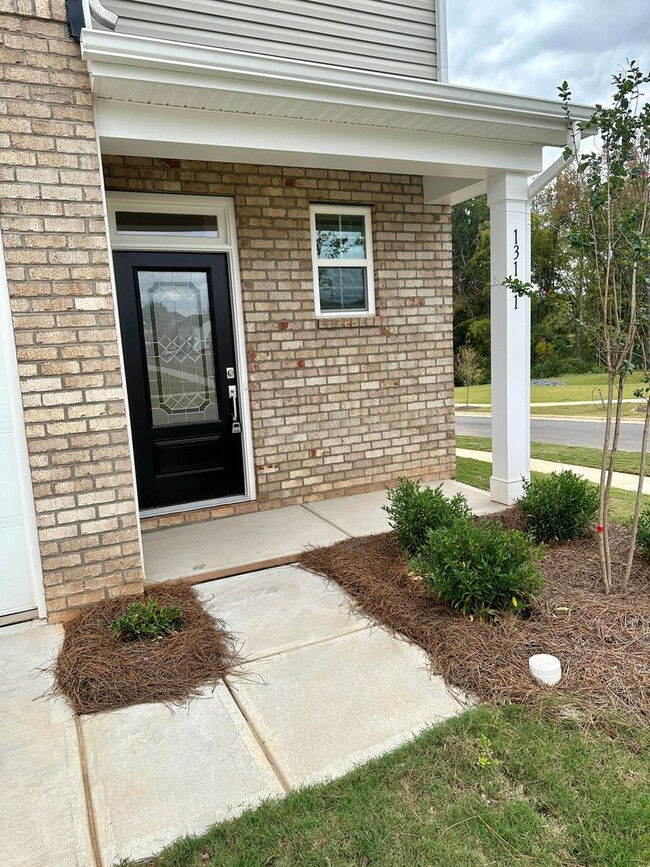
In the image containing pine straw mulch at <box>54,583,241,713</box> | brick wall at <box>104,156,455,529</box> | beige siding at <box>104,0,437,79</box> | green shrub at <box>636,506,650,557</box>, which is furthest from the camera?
brick wall at <box>104,156,455,529</box>

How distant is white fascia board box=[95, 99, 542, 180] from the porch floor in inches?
104

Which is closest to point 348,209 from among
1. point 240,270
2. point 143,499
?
point 240,270

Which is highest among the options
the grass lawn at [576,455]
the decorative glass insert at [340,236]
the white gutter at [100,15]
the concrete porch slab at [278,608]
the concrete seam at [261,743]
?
the white gutter at [100,15]

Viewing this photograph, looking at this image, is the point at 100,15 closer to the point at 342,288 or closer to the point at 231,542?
the point at 342,288

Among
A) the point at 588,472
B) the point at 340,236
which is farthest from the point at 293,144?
the point at 588,472

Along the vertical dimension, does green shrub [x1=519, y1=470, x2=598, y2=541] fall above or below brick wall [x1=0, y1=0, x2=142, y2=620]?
below

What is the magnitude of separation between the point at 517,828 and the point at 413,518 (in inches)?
83.6

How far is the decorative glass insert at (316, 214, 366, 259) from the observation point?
5117 mm

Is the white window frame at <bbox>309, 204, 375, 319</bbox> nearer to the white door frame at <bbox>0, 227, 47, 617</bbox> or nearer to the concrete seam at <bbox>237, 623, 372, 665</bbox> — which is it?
the white door frame at <bbox>0, 227, 47, 617</bbox>

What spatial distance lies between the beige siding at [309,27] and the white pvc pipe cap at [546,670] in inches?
181

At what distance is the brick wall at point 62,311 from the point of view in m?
2.90

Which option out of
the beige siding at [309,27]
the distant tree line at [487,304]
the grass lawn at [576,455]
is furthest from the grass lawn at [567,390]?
the beige siding at [309,27]

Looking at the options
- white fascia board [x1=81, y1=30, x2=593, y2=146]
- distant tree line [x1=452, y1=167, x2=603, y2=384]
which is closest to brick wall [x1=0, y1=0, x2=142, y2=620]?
white fascia board [x1=81, y1=30, x2=593, y2=146]

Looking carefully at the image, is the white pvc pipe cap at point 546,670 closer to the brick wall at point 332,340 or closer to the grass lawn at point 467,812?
the grass lawn at point 467,812
